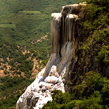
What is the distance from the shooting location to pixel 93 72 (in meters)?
9.59

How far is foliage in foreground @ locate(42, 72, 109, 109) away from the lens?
8.44m

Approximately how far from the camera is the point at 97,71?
9.52 meters

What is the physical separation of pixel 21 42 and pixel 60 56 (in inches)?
2503

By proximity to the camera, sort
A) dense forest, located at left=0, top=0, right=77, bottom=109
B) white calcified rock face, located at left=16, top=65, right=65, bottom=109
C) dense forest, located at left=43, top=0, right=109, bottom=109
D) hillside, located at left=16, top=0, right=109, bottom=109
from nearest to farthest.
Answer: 1. dense forest, located at left=43, top=0, right=109, bottom=109
2. hillside, located at left=16, top=0, right=109, bottom=109
3. white calcified rock face, located at left=16, top=65, right=65, bottom=109
4. dense forest, located at left=0, top=0, right=77, bottom=109

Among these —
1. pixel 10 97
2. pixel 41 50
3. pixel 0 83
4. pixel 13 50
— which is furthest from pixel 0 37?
pixel 10 97

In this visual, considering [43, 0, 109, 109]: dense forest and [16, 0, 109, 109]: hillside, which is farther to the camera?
[16, 0, 109, 109]: hillside

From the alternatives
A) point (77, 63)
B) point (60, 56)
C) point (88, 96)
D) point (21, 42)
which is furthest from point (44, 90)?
point (21, 42)

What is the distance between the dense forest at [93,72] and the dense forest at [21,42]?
22.5 m

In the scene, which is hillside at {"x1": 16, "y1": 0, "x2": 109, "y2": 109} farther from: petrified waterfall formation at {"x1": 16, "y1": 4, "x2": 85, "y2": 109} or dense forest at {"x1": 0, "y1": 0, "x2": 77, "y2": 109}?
dense forest at {"x1": 0, "y1": 0, "x2": 77, "y2": 109}

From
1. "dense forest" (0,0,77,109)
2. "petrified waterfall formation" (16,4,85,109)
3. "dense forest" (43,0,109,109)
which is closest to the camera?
"dense forest" (43,0,109,109)

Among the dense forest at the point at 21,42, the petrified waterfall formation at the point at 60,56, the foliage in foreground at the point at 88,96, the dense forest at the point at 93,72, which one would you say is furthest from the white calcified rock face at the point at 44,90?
the dense forest at the point at 21,42

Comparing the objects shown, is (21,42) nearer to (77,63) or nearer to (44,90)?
(44,90)

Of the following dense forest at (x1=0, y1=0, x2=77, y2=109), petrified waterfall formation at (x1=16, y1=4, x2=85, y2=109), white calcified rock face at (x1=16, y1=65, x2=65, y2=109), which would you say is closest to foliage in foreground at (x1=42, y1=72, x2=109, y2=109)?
white calcified rock face at (x1=16, y1=65, x2=65, y2=109)

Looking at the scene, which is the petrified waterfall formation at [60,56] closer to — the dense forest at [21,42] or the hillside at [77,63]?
the hillside at [77,63]
